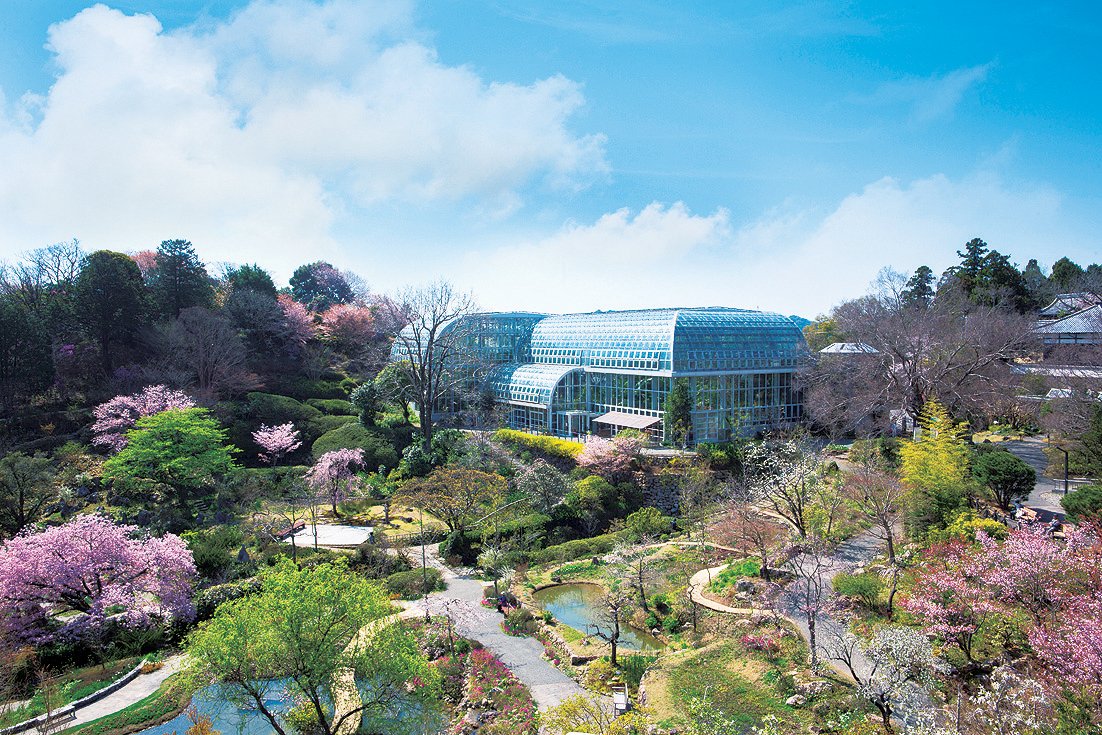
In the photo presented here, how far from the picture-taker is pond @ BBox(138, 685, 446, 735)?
44.6ft

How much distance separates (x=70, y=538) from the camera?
18.7 meters

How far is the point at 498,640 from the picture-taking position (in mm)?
18938

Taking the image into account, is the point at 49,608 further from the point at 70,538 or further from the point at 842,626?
the point at 842,626

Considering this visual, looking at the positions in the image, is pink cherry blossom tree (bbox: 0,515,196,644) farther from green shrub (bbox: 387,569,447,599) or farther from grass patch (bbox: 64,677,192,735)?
green shrub (bbox: 387,569,447,599)

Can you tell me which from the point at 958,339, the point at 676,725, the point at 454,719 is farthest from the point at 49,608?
the point at 958,339

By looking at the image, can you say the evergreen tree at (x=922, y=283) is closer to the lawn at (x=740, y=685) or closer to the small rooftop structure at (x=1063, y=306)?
the small rooftop structure at (x=1063, y=306)

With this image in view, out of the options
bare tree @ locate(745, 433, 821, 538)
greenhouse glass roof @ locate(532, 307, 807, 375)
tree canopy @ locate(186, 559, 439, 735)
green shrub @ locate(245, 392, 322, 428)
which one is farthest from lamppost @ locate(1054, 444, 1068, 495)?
green shrub @ locate(245, 392, 322, 428)

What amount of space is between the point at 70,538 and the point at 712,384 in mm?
32749

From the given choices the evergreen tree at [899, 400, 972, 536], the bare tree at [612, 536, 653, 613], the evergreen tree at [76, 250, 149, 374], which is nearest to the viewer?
the bare tree at [612, 536, 653, 613]

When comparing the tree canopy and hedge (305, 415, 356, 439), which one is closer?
the tree canopy

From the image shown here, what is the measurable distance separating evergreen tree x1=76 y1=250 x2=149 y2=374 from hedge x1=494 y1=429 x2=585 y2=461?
2730 centimetres

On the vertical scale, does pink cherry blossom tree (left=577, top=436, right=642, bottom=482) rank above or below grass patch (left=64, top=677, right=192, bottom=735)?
above

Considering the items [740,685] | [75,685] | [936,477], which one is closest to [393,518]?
[75,685]

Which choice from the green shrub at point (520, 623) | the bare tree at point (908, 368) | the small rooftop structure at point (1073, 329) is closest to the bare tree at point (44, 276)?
the green shrub at point (520, 623)
